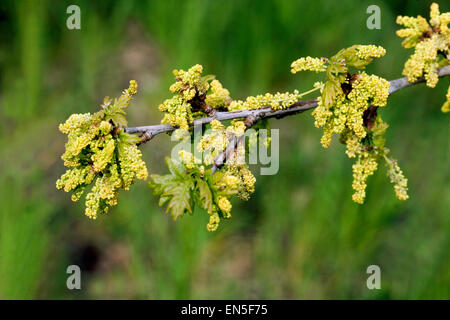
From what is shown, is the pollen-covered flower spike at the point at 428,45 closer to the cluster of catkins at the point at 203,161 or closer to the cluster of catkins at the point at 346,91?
the cluster of catkins at the point at 346,91

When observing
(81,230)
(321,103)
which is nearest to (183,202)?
(321,103)

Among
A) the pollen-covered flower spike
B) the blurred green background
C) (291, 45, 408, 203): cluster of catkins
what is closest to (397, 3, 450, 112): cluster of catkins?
the pollen-covered flower spike

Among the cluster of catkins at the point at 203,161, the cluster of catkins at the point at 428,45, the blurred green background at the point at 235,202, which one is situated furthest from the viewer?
the blurred green background at the point at 235,202

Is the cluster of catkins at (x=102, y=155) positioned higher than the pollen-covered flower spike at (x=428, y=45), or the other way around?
the pollen-covered flower spike at (x=428, y=45)

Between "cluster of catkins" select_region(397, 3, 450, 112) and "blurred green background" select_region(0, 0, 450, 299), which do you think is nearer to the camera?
"cluster of catkins" select_region(397, 3, 450, 112)

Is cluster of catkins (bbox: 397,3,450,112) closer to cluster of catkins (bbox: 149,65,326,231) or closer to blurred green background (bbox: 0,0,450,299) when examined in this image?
cluster of catkins (bbox: 149,65,326,231)

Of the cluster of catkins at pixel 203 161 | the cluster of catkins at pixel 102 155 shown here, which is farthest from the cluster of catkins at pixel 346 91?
the cluster of catkins at pixel 102 155

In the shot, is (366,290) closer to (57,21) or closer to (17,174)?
(17,174)
